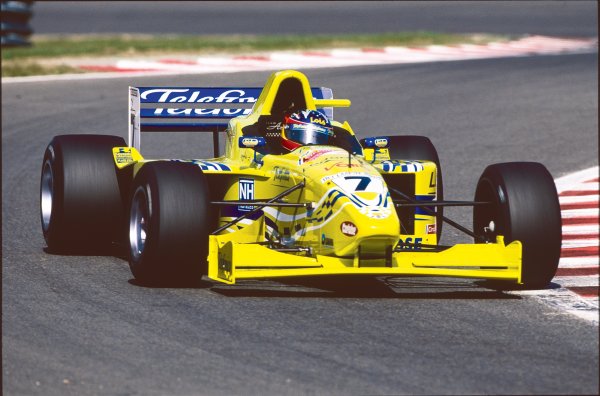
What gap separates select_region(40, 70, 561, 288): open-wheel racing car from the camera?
8617mm

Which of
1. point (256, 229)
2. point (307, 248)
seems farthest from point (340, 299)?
point (256, 229)

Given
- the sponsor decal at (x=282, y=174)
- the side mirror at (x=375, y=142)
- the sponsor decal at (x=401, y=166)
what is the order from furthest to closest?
the side mirror at (x=375, y=142) → the sponsor decal at (x=401, y=166) → the sponsor decal at (x=282, y=174)

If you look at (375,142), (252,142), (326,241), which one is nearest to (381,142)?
(375,142)

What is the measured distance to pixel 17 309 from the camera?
8336 mm

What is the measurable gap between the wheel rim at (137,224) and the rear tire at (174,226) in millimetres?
185

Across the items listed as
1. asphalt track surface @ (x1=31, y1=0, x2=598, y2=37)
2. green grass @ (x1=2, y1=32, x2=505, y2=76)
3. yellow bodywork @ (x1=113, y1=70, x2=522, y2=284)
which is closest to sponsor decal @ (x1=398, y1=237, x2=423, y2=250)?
yellow bodywork @ (x1=113, y1=70, x2=522, y2=284)

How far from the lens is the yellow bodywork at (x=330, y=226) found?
28.0ft

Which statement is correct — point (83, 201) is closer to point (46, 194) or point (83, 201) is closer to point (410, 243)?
point (46, 194)

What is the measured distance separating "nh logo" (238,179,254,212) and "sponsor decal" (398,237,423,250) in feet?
3.70

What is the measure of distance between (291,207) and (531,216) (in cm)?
159

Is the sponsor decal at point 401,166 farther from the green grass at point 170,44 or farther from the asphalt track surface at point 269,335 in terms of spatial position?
the green grass at point 170,44

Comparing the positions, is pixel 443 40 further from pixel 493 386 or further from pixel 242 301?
pixel 493 386

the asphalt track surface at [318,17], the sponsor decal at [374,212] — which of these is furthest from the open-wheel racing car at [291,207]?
the asphalt track surface at [318,17]

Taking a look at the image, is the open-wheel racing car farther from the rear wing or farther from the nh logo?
the rear wing
